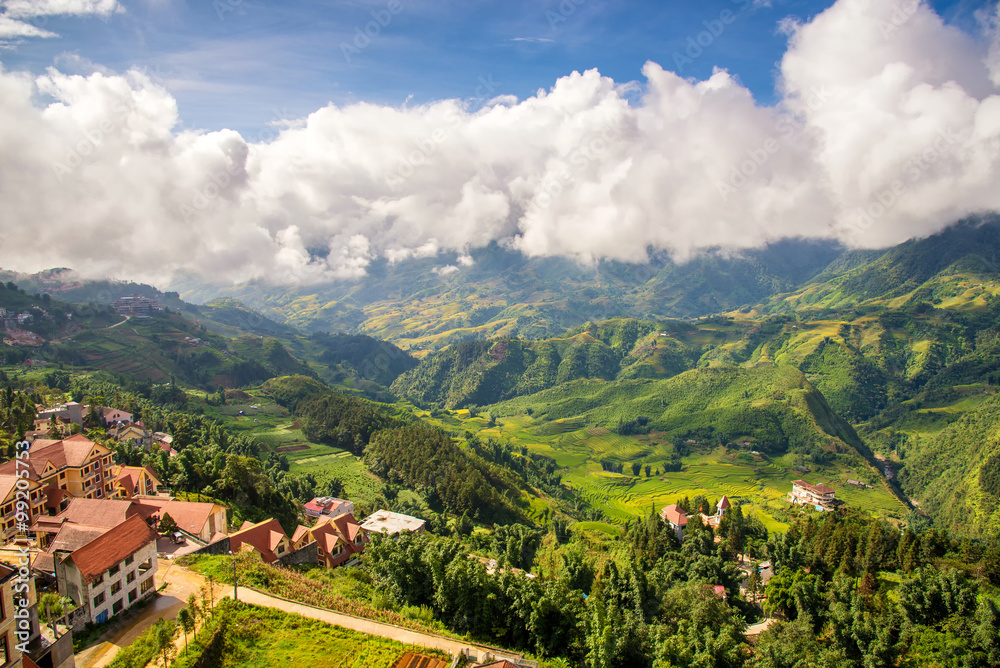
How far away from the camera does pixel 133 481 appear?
149 feet

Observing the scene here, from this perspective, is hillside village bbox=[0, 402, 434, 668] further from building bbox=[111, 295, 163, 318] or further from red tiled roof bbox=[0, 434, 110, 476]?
building bbox=[111, 295, 163, 318]

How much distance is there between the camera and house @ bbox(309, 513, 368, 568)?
46.3 metres

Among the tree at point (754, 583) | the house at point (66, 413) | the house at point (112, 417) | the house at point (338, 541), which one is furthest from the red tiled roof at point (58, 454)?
the tree at point (754, 583)

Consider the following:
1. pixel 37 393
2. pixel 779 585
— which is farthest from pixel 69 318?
pixel 779 585

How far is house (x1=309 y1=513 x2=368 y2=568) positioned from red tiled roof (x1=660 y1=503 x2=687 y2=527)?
3802 cm

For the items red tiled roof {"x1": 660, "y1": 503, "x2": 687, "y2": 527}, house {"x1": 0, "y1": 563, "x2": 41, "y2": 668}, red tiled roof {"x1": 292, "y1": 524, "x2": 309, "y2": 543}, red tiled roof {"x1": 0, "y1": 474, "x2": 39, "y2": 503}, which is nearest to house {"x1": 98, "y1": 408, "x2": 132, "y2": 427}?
red tiled roof {"x1": 292, "y1": 524, "x2": 309, "y2": 543}

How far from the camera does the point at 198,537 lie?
3669cm

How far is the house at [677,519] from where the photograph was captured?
214ft

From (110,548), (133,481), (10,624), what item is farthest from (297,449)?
(10,624)

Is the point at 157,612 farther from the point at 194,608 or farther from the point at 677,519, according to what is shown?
the point at 677,519

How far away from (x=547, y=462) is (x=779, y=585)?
327ft

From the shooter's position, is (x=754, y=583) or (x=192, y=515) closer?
(x=192, y=515)

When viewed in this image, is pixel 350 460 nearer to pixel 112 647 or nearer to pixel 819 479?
pixel 112 647

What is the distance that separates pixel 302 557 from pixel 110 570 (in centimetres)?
2080
